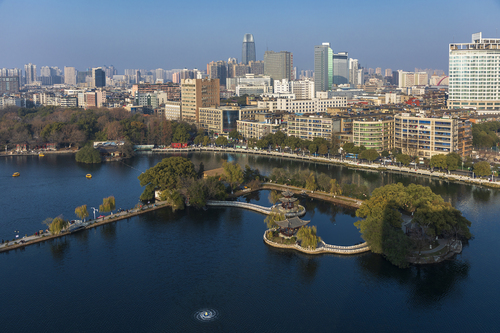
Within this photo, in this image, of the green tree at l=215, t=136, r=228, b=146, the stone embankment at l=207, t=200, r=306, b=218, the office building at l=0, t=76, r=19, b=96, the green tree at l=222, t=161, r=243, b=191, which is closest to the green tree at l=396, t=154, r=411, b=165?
the green tree at l=222, t=161, r=243, b=191


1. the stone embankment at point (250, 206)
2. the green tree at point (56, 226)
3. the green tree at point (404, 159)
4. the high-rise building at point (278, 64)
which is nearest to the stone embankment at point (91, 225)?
the green tree at point (56, 226)

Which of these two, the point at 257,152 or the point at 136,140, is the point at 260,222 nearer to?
the point at 257,152

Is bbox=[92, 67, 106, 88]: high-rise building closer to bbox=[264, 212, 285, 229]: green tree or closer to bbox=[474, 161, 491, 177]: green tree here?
bbox=[474, 161, 491, 177]: green tree

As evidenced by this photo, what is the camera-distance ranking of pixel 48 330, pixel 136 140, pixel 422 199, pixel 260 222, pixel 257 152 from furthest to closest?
pixel 136 140 → pixel 257 152 → pixel 260 222 → pixel 422 199 → pixel 48 330

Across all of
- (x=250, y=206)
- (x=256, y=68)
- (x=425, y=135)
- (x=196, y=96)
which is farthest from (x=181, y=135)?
(x=256, y=68)

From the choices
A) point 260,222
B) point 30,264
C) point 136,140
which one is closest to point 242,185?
point 260,222

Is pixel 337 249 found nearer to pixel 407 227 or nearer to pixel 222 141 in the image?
pixel 407 227
